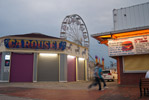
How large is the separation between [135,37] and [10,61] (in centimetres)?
1339

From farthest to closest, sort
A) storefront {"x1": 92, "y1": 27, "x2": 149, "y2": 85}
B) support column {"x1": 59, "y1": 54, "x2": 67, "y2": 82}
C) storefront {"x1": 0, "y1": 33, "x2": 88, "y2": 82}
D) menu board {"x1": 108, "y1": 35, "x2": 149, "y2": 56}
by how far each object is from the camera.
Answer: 1. support column {"x1": 59, "y1": 54, "x2": 67, "y2": 82}
2. storefront {"x1": 0, "y1": 33, "x2": 88, "y2": 82}
3. storefront {"x1": 92, "y1": 27, "x2": 149, "y2": 85}
4. menu board {"x1": 108, "y1": 35, "x2": 149, "y2": 56}

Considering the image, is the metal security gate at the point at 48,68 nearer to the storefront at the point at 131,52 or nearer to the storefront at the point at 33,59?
the storefront at the point at 33,59

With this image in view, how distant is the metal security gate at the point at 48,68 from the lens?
18672mm

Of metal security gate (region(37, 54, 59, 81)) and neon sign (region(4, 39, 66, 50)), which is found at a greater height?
neon sign (region(4, 39, 66, 50))

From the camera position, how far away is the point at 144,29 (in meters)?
11.2

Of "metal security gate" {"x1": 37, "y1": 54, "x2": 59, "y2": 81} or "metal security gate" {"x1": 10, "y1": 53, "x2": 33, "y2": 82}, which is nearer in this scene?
"metal security gate" {"x1": 10, "y1": 53, "x2": 33, "y2": 82}

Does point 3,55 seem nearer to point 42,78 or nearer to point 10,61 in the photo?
point 10,61

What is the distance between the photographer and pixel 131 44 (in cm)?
1210

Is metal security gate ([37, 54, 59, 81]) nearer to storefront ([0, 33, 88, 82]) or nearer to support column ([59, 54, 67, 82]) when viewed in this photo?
storefront ([0, 33, 88, 82])

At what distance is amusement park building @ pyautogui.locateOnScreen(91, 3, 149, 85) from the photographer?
11.7 metres

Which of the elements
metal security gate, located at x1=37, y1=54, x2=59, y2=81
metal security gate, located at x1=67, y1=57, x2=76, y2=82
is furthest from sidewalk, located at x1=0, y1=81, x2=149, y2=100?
metal security gate, located at x1=67, y1=57, x2=76, y2=82

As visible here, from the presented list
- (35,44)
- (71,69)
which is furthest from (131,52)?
(35,44)

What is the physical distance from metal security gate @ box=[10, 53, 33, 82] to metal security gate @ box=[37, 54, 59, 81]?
103 cm

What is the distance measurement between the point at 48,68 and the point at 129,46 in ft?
33.8
